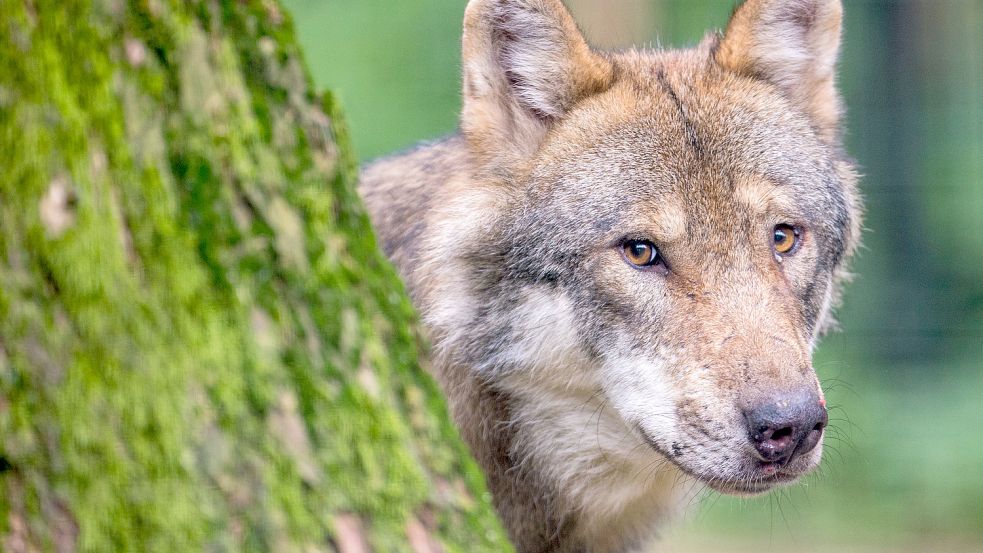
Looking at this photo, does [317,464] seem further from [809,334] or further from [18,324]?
[809,334]

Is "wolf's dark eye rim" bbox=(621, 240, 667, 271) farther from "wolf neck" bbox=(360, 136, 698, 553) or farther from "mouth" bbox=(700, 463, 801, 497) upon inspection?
"mouth" bbox=(700, 463, 801, 497)

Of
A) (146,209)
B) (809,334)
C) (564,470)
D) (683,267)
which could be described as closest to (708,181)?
(683,267)

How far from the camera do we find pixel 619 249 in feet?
11.6

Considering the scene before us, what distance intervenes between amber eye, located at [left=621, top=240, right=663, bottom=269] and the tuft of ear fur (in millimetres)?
924

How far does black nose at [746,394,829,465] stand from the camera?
3.00 metres

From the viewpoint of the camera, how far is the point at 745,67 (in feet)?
13.2

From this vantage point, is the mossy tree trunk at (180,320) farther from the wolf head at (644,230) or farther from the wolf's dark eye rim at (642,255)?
the wolf's dark eye rim at (642,255)

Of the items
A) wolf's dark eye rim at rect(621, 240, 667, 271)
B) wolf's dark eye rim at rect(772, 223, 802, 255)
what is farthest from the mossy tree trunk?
wolf's dark eye rim at rect(772, 223, 802, 255)

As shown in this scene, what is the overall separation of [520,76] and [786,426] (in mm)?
1609

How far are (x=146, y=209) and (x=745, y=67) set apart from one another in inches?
110

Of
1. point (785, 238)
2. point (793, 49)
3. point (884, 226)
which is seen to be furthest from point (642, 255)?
point (884, 226)

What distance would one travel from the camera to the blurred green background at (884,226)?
7.86 metres

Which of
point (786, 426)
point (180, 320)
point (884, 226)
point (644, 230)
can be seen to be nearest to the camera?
point (180, 320)

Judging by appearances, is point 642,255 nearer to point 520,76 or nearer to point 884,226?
point 520,76
